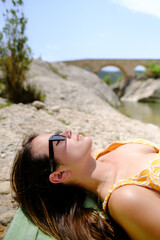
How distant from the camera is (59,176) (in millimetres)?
1574

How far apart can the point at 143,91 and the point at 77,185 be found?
21849 mm

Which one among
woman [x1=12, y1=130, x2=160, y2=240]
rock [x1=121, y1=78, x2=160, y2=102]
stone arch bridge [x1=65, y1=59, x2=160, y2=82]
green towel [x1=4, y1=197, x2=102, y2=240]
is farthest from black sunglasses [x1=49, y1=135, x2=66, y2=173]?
stone arch bridge [x1=65, y1=59, x2=160, y2=82]

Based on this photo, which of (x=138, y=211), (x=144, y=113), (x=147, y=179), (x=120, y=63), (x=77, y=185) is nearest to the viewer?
(x=138, y=211)

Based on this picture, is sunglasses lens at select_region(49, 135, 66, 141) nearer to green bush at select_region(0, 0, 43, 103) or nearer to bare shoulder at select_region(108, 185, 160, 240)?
bare shoulder at select_region(108, 185, 160, 240)

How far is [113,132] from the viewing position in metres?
4.20

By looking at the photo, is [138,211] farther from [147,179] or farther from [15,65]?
[15,65]

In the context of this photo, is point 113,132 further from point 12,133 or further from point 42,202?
point 42,202

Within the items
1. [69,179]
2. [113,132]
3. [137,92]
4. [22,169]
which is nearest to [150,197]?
[69,179]

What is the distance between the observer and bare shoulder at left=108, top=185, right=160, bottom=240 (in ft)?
3.78

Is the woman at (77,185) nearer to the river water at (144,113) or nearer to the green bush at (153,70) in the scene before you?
the river water at (144,113)

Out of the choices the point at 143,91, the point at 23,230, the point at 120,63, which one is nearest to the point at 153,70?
the point at 143,91

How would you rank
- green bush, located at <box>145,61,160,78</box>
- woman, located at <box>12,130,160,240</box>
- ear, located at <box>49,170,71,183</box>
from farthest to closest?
green bush, located at <box>145,61,160,78</box>, ear, located at <box>49,170,71,183</box>, woman, located at <box>12,130,160,240</box>

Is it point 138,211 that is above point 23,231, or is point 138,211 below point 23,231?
above

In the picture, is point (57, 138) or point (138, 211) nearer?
point (138, 211)
